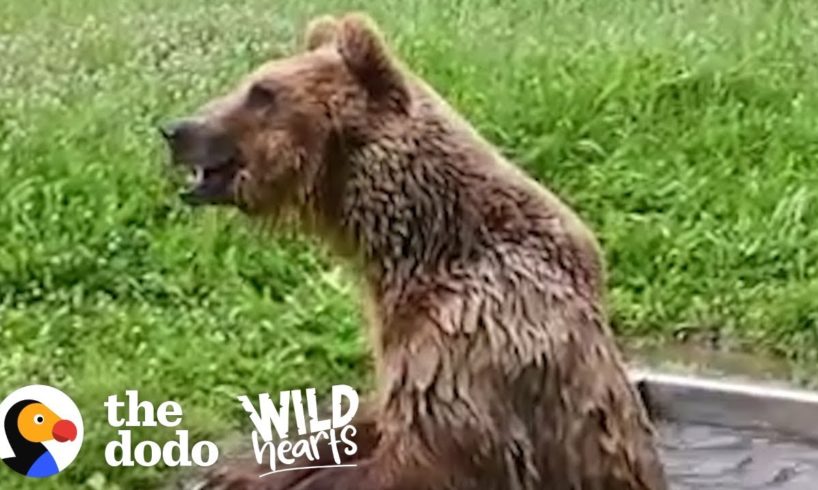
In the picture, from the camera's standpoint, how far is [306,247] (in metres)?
5.63

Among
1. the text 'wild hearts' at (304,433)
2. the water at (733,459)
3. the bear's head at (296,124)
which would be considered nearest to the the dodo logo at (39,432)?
the text 'wild hearts' at (304,433)

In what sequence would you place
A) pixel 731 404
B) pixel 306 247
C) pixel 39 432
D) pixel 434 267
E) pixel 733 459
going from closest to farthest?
pixel 434 267 < pixel 39 432 < pixel 306 247 < pixel 733 459 < pixel 731 404

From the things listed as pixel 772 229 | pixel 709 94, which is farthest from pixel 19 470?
pixel 709 94

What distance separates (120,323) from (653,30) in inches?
128

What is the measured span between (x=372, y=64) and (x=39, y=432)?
1.21 metres

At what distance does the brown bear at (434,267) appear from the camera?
434 centimetres

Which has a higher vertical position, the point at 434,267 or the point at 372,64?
the point at 372,64

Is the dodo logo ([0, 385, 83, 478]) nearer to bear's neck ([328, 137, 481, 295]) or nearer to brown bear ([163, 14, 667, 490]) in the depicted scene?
brown bear ([163, 14, 667, 490])

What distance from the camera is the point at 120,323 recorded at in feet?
21.4

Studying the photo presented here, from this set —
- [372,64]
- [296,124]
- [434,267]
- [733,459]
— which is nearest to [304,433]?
[434,267]

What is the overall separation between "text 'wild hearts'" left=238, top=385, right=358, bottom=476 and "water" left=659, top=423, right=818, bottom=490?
1169mm

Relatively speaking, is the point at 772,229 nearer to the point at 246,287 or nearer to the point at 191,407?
the point at 246,287

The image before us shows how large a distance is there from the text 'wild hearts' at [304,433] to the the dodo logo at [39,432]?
0.42 m

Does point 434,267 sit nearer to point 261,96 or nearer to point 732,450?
point 261,96
